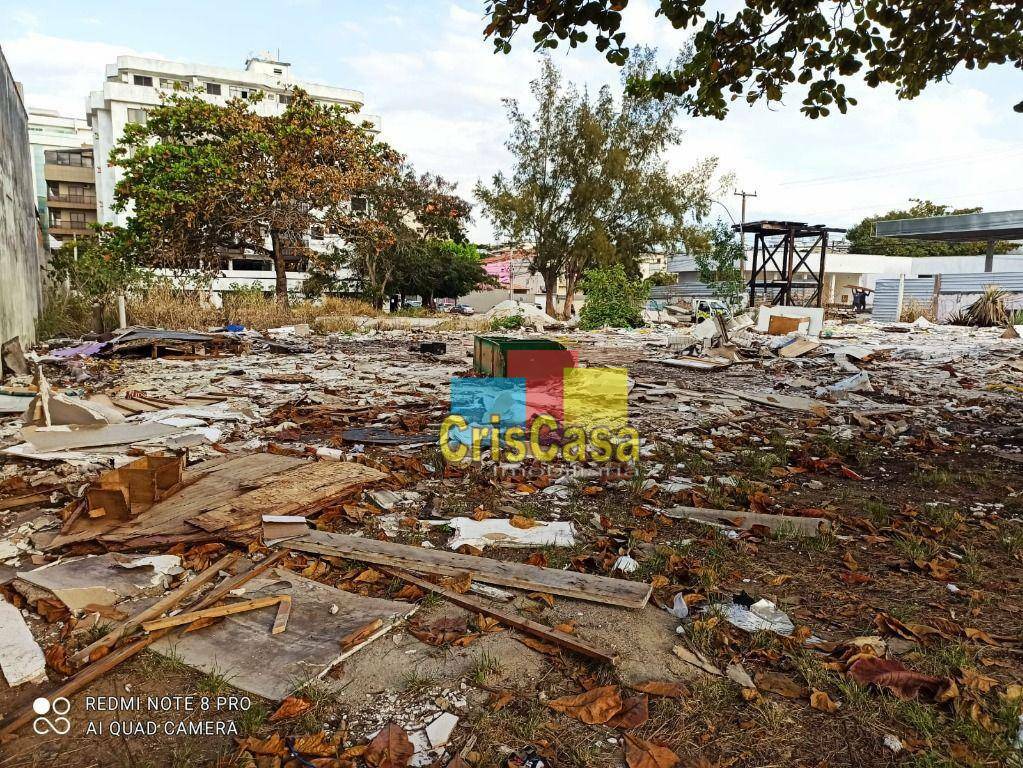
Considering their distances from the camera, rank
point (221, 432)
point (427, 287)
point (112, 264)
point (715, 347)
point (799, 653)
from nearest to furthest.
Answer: point (799, 653)
point (221, 432)
point (715, 347)
point (112, 264)
point (427, 287)

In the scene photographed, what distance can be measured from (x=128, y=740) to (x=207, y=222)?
20321 mm

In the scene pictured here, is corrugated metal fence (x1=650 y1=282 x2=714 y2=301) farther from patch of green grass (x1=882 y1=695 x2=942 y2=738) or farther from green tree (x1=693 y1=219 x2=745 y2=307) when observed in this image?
patch of green grass (x1=882 y1=695 x2=942 y2=738)

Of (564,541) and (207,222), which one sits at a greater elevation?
(207,222)

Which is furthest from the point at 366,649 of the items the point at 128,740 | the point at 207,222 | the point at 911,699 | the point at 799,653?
the point at 207,222

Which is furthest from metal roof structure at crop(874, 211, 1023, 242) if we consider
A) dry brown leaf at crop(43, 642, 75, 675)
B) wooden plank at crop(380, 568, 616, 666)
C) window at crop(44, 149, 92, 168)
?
window at crop(44, 149, 92, 168)

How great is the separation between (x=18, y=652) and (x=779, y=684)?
2.70 meters

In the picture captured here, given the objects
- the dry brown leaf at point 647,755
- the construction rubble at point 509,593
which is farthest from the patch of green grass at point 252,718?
the dry brown leaf at point 647,755

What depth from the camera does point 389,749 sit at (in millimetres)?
1838

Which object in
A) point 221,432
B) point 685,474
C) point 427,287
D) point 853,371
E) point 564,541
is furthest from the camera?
point 427,287

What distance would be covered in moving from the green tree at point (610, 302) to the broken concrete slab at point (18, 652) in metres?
18.7

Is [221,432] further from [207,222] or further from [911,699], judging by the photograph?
[207,222]

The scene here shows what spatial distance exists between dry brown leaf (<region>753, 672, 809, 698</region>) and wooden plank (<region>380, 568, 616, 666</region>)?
510 millimetres

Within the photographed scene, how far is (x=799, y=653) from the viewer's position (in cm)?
234

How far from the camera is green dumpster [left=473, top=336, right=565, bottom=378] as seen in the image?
7.18 meters
